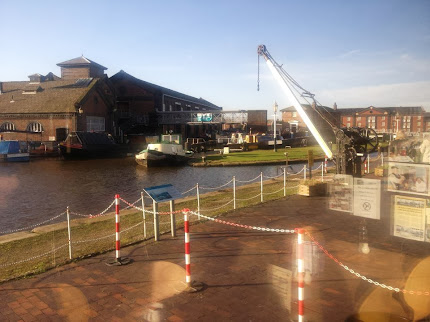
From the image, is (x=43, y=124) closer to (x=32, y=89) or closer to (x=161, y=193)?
(x=32, y=89)

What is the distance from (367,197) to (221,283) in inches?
149

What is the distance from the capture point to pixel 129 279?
649cm

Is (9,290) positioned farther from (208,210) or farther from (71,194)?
(71,194)

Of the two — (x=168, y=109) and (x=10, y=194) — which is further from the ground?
(x=168, y=109)

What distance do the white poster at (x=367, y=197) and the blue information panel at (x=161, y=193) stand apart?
13.3 ft

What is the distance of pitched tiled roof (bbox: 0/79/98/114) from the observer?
→ 149 ft

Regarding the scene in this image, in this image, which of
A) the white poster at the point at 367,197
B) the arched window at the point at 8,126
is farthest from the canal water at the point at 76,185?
the arched window at the point at 8,126

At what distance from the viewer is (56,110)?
4497 cm

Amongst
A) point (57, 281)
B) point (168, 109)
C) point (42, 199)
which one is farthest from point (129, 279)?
point (168, 109)

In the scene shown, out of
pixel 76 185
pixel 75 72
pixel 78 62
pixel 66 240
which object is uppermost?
pixel 78 62

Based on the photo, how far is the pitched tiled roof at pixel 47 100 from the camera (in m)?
45.5

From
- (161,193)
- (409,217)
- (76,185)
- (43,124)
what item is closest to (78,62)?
(43,124)

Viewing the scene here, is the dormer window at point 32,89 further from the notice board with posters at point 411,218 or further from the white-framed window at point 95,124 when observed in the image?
the notice board with posters at point 411,218

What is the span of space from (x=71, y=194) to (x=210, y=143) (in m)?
34.3
